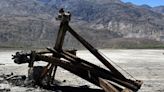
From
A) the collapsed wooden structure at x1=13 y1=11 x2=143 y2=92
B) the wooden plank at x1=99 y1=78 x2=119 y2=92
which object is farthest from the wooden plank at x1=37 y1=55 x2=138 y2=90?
the wooden plank at x1=99 y1=78 x2=119 y2=92

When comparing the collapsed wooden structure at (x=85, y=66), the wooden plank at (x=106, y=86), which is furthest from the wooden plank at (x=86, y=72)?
the wooden plank at (x=106, y=86)

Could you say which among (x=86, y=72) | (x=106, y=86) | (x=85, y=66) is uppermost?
(x=85, y=66)

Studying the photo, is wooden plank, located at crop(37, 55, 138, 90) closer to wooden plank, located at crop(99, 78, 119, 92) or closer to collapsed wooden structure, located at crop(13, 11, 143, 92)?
collapsed wooden structure, located at crop(13, 11, 143, 92)

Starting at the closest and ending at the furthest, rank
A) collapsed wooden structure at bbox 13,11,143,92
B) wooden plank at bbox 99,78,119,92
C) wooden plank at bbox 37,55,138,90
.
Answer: wooden plank at bbox 99,78,119,92, collapsed wooden structure at bbox 13,11,143,92, wooden plank at bbox 37,55,138,90

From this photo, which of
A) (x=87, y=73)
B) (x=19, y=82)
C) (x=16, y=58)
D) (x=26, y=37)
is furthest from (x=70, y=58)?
(x=26, y=37)

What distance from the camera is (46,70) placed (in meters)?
18.0

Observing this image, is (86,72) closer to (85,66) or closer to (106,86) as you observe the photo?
(85,66)

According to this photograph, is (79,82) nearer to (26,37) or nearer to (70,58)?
(70,58)

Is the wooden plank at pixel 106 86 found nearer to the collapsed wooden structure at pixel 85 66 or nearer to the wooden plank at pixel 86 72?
the collapsed wooden structure at pixel 85 66

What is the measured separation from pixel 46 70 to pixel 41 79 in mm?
628

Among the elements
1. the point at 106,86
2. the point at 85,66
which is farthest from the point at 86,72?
the point at 106,86

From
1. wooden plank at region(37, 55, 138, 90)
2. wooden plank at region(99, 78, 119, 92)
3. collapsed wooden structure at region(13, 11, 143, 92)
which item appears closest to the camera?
wooden plank at region(99, 78, 119, 92)

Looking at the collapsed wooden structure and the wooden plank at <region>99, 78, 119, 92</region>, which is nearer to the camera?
the wooden plank at <region>99, 78, 119, 92</region>

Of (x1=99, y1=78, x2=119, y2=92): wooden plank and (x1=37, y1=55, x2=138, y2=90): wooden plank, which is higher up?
(x1=37, y1=55, x2=138, y2=90): wooden plank
